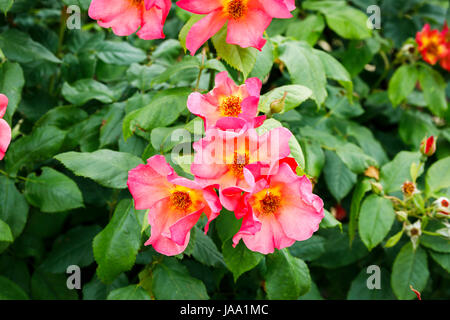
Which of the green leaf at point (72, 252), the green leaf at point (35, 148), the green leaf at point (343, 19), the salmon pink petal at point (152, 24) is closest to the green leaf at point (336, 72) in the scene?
the green leaf at point (343, 19)

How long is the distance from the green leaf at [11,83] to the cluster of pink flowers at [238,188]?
1.73 feet

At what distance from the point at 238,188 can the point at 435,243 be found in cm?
88

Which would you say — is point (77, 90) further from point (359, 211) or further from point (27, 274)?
point (359, 211)

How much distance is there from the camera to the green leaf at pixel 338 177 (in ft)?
4.94

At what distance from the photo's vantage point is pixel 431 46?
168 centimetres

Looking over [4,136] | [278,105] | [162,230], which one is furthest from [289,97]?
[4,136]

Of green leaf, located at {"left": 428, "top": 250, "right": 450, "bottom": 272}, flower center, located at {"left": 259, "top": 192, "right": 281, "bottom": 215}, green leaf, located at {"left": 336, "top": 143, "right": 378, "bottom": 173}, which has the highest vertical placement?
flower center, located at {"left": 259, "top": 192, "right": 281, "bottom": 215}

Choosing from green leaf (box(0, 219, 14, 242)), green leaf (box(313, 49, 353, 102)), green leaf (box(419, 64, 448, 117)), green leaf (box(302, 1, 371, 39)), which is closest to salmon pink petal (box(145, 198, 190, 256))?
green leaf (box(0, 219, 14, 242))

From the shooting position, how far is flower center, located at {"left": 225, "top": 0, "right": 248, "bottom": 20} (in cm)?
95

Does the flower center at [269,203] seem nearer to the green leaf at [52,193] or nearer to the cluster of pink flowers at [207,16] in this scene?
the cluster of pink flowers at [207,16]

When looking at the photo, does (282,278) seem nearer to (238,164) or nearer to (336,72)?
(238,164)

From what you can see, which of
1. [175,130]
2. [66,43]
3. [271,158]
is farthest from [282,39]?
[66,43]

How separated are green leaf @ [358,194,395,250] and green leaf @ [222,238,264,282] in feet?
1.31

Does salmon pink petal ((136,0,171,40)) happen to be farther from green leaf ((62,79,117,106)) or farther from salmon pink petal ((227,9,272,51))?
green leaf ((62,79,117,106))
